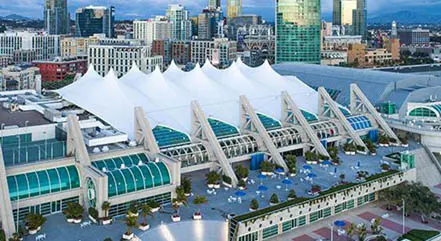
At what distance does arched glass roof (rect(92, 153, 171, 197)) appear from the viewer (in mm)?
38281

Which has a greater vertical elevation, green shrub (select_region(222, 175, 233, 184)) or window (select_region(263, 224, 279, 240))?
green shrub (select_region(222, 175, 233, 184))

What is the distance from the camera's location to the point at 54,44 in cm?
17512

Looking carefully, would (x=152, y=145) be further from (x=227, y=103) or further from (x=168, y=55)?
(x=168, y=55)

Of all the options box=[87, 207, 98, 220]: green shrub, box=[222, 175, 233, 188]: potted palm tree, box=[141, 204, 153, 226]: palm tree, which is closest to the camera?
box=[141, 204, 153, 226]: palm tree

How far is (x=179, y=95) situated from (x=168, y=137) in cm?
994

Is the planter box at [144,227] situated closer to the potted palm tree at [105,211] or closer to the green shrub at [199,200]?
the potted palm tree at [105,211]

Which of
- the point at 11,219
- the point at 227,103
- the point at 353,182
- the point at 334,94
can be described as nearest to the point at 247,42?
the point at 334,94

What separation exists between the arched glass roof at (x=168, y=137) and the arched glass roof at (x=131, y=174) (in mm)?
6102

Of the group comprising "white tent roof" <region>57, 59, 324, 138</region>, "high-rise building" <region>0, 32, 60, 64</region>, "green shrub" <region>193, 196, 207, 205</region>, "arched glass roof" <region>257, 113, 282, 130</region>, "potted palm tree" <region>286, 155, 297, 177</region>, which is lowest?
"green shrub" <region>193, 196, 207, 205</region>

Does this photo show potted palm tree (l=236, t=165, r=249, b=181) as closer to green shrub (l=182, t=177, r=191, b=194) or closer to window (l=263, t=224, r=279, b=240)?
green shrub (l=182, t=177, r=191, b=194)

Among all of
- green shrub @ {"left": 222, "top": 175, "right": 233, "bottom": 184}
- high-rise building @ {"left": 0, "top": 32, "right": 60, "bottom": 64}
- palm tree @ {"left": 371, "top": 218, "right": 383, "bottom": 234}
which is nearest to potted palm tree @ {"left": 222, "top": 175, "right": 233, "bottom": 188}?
green shrub @ {"left": 222, "top": 175, "right": 233, "bottom": 184}

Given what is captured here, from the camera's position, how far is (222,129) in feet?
175

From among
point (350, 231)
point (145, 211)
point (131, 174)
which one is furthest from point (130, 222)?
point (350, 231)

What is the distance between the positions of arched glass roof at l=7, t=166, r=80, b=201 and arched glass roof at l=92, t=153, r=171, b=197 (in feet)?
8.02
